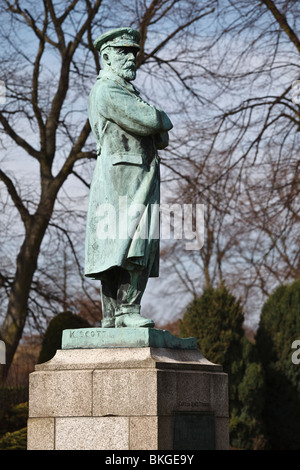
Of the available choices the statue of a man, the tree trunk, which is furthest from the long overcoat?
the tree trunk

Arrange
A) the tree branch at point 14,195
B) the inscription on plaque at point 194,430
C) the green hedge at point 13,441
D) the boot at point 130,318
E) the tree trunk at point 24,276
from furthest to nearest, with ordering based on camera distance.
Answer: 1. the tree branch at point 14,195
2. the tree trunk at point 24,276
3. the green hedge at point 13,441
4. the boot at point 130,318
5. the inscription on plaque at point 194,430

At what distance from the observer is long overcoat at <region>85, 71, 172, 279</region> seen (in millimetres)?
7480

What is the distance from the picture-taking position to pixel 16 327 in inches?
726

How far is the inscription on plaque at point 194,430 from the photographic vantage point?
7.03 metres

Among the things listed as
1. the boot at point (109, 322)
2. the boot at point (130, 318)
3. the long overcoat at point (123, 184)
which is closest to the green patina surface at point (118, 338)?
the boot at point (130, 318)

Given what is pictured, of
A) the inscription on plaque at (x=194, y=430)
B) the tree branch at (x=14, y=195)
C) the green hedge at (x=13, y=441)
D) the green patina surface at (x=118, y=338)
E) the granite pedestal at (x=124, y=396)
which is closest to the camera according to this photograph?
the granite pedestal at (x=124, y=396)

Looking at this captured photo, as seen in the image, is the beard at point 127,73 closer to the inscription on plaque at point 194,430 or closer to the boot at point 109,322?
the boot at point 109,322

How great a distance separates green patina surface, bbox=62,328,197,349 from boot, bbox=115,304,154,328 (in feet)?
0.38

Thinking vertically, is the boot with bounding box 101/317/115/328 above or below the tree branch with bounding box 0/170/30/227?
below

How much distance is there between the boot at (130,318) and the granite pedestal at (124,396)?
14 cm

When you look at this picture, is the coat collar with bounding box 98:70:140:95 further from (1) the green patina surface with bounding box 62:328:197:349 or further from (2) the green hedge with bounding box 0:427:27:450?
(2) the green hedge with bounding box 0:427:27:450

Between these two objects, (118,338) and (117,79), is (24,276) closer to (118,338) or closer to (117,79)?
(117,79)
